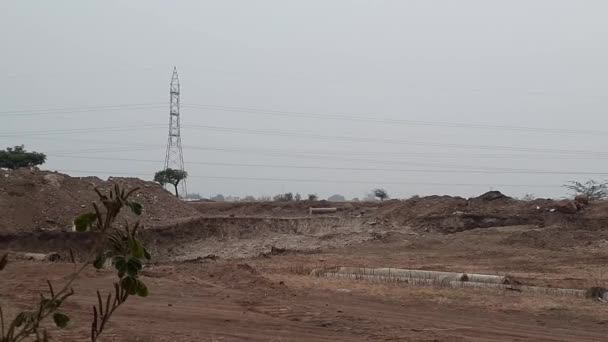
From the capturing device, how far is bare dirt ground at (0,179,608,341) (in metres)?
A: 10.3

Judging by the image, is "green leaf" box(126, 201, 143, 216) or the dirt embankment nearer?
"green leaf" box(126, 201, 143, 216)

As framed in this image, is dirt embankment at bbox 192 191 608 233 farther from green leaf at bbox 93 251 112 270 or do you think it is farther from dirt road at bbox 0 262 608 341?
green leaf at bbox 93 251 112 270

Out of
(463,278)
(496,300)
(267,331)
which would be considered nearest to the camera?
(267,331)

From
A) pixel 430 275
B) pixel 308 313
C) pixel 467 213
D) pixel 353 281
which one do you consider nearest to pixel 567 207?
pixel 467 213

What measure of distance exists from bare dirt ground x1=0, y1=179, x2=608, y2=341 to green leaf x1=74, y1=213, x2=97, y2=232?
288 cm

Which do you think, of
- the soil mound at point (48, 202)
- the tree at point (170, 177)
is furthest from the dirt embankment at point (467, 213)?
the tree at point (170, 177)

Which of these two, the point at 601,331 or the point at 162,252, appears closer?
the point at 601,331

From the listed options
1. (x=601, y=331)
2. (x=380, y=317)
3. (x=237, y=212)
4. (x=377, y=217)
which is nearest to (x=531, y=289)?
(x=601, y=331)

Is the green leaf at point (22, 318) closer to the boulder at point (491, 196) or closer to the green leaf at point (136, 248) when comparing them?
the green leaf at point (136, 248)

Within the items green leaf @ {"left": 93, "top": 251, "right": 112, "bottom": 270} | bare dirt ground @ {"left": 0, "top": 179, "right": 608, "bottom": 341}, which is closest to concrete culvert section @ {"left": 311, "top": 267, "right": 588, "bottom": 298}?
bare dirt ground @ {"left": 0, "top": 179, "right": 608, "bottom": 341}

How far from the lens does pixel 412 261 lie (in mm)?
24156

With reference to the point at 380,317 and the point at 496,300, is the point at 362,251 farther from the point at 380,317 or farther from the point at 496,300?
the point at 380,317

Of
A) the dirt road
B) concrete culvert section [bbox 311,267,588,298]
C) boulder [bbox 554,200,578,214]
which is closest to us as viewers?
the dirt road

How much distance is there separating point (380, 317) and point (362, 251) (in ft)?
57.3
